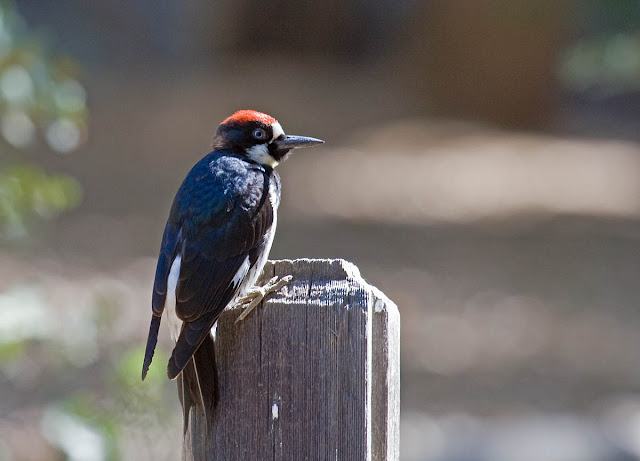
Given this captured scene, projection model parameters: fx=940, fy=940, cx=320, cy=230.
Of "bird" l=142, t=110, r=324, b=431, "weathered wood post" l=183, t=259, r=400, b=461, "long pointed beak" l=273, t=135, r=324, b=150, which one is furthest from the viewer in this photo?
"long pointed beak" l=273, t=135, r=324, b=150

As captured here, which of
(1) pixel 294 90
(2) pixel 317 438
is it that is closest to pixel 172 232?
(2) pixel 317 438

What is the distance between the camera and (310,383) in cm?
170

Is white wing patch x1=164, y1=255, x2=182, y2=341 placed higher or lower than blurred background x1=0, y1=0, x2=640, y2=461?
lower

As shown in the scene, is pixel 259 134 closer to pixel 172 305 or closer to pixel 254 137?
pixel 254 137

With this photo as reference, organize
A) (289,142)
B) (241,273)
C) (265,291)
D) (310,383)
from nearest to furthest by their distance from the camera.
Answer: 1. (310,383)
2. (265,291)
3. (241,273)
4. (289,142)

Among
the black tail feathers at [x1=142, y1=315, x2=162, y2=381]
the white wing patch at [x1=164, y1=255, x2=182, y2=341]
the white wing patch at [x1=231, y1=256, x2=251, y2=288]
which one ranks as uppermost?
the white wing patch at [x1=231, y1=256, x2=251, y2=288]

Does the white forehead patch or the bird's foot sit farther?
the white forehead patch

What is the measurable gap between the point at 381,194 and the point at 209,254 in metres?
8.27

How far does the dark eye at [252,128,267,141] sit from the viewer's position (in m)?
3.18

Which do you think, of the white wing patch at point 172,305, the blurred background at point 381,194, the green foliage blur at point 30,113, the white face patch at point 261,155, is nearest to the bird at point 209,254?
the white wing patch at point 172,305

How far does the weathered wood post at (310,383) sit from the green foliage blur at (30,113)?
1313 mm

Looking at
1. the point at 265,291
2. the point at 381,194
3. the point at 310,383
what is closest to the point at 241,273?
the point at 265,291

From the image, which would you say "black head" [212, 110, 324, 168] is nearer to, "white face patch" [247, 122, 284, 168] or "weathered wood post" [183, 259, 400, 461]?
"white face patch" [247, 122, 284, 168]

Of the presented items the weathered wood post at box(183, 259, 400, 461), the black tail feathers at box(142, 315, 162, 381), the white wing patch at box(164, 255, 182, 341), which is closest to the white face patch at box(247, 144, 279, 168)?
the white wing patch at box(164, 255, 182, 341)
